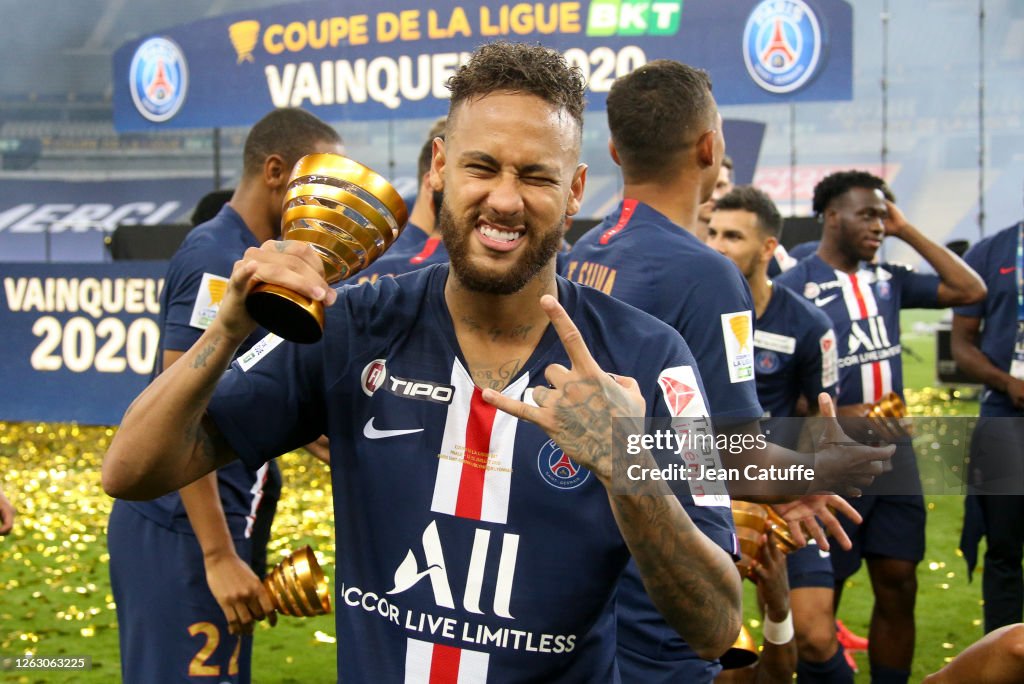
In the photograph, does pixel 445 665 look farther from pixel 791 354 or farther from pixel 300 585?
pixel 791 354

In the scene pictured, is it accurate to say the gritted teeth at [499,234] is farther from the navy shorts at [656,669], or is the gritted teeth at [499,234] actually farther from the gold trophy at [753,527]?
the gold trophy at [753,527]

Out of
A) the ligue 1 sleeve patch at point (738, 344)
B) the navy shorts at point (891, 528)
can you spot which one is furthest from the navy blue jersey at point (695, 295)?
the navy shorts at point (891, 528)

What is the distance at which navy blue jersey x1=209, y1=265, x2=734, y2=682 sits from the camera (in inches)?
71.0

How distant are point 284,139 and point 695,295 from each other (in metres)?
1.46

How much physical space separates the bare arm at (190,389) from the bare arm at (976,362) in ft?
13.9

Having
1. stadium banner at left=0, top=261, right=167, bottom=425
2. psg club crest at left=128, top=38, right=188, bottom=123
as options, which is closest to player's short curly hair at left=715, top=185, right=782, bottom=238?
stadium banner at left=0, top=261, right=167, bottom=425

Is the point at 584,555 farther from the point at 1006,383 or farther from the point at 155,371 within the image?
the point at 1006,383

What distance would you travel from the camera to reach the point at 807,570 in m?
4.43

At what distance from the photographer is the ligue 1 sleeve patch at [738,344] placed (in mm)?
2672

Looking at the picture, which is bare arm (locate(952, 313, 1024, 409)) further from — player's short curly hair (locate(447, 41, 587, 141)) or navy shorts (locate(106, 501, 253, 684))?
player's short curly hair (locate(447, 41, 587, 141))

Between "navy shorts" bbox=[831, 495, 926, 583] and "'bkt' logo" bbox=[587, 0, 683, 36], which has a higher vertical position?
"'bkt' logo" bbox=[587, 0, 683, 36]

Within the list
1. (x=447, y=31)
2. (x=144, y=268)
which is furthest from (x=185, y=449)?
(x=447, y=31)

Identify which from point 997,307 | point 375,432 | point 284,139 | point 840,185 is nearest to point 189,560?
point 284,139

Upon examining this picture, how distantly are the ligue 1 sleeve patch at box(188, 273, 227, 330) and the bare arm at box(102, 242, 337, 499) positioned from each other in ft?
Answer: 4.27
